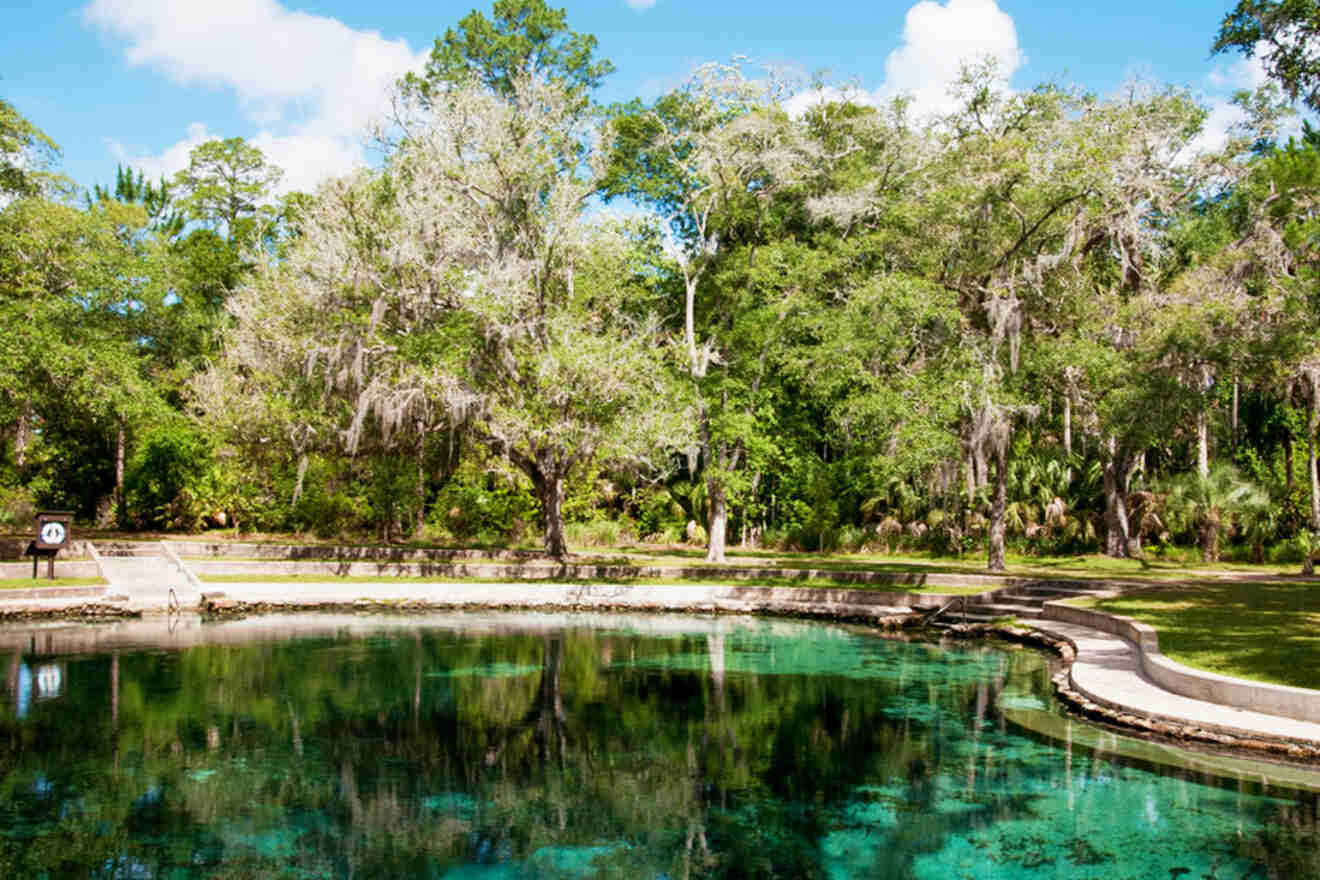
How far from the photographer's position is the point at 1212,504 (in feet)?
96.4

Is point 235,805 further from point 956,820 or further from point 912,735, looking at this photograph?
point 912,735

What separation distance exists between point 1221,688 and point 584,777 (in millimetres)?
8020

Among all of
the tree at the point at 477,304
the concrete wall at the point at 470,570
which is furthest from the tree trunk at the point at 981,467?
the tree at the point at 477,304

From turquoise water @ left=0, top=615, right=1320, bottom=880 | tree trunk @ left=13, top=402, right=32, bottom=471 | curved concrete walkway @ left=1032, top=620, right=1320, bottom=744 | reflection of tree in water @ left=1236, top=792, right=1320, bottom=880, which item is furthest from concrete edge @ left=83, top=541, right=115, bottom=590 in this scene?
reflection of tree in water @ left=1236, top=792, right=1320, bottom=880

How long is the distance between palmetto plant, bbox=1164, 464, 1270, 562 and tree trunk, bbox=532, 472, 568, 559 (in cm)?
1877

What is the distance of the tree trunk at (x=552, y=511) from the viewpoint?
91.0ft

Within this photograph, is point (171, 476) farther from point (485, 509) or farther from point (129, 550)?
A: point (485, 509)

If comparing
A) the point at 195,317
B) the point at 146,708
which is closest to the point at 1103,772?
the point at 146,708

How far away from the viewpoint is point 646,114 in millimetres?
31297

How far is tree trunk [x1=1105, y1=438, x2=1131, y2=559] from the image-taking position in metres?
29.1

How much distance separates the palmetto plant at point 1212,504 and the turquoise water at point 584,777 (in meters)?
15.3

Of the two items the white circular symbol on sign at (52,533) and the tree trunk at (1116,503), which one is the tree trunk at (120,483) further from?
the tree trunk at (1116,503)

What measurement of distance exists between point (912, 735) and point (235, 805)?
27.2ft

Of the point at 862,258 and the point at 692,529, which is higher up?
the point at 862,258
